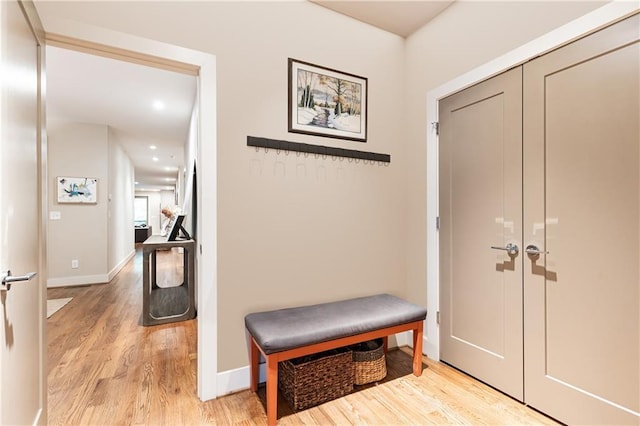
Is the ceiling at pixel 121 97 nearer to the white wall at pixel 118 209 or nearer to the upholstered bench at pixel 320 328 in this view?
the white wall at pixel 118 209

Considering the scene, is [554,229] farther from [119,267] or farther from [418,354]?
[119,267]

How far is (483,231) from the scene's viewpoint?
2.03m

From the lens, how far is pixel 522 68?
1.80 metres

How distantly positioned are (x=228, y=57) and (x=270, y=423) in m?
2.12

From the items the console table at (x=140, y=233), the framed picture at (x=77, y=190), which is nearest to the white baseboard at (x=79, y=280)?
the framed picture at (x=77, y=190)

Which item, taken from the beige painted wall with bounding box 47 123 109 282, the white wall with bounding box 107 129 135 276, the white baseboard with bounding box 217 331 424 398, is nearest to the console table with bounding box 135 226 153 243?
the white wall with bounding box 107 129 135 276

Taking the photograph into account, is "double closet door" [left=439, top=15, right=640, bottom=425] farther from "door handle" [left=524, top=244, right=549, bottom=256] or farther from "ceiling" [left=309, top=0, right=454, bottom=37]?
"ceiling" [left=309, top=0, right=454, bottom=37]

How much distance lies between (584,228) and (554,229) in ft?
0.43

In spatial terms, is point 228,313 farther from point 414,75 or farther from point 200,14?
point 414,75

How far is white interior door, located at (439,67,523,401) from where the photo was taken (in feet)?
6.08

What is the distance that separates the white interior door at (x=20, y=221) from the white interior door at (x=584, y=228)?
7.75 ft

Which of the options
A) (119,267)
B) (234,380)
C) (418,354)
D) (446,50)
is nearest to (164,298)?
(234,380)

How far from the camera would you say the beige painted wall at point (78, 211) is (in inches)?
190

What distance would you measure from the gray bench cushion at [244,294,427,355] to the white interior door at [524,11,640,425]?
73 cm
